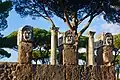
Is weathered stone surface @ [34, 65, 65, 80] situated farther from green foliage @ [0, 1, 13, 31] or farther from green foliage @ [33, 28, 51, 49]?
green foliage @ [33, 28, 51, 49]

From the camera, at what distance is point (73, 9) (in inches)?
646

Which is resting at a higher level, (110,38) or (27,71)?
(110,38)

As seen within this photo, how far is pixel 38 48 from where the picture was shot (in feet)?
82.1

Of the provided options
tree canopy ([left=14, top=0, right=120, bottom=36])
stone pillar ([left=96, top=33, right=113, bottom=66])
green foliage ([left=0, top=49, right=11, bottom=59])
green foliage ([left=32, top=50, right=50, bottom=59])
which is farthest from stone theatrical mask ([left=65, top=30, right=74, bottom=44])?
green foliage ([left=32, top=50, right=50, bottom=59])

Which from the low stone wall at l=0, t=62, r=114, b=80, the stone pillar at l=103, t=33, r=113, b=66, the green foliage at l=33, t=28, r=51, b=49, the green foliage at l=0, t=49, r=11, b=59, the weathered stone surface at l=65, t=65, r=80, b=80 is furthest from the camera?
the green foliage at l=33, t=28, r=51, b=49

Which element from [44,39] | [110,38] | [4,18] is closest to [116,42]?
[44,39]

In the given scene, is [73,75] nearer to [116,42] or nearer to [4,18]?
[4,18]

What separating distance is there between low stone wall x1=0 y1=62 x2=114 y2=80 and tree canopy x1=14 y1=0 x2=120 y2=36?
7652 millimetres

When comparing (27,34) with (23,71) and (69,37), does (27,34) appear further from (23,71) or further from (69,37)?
(69,37)

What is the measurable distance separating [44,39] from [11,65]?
16.4 meters

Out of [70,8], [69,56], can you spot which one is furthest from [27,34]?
[70,8]

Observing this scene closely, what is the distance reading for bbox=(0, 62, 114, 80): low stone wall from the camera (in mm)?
7883

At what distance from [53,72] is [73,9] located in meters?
8.64

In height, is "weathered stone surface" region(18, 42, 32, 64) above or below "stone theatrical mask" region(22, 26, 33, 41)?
below
